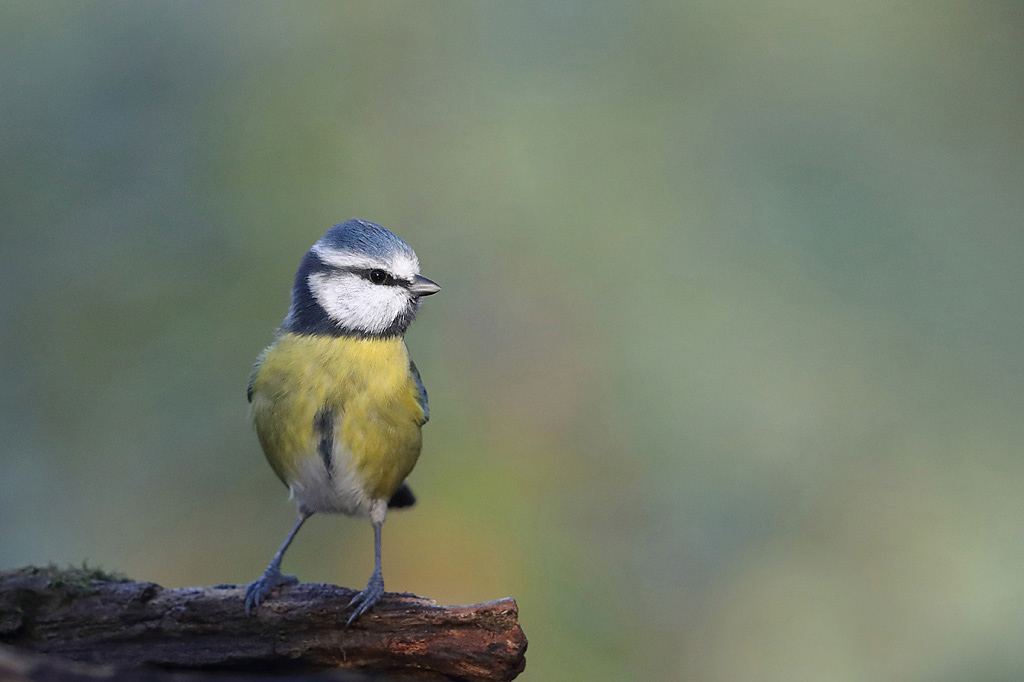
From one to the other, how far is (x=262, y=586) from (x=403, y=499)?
637 mm

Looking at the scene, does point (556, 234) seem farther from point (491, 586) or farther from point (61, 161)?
point (61, 161)

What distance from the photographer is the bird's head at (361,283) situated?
8.58 ft

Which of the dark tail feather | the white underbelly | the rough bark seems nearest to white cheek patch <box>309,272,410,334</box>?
the white underbelly

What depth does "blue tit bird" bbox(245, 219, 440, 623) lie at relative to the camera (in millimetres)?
2609

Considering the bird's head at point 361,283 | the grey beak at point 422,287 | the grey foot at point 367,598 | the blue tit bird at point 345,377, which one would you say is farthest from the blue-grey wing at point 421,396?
the grey foot at point 367,598

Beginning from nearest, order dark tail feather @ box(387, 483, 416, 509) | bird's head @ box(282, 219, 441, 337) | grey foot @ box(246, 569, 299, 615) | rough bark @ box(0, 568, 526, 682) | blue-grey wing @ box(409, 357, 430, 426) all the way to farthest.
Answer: rough bark @ box(0, 568, 526, 682)
grey foot @ box(246, 569, 299, 615)
bird's head @ box(282, 219, 441, 337)
blue-grey wing @ box(409, 357, 430, 426)
dark tail feather @ box(387, 483, 416, 509)

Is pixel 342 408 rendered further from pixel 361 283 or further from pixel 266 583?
pixel 266 583

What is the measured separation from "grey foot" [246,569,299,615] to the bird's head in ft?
2.29

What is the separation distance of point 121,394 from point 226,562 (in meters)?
0.98

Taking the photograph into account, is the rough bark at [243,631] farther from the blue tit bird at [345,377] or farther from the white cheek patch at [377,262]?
the white cheek patch at [377,262]

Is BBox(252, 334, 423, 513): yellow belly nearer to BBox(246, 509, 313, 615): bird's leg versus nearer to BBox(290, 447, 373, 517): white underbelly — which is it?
BBox(290, 447, 373, 517): white underbelly

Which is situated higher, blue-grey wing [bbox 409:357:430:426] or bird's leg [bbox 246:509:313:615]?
blue-grey wing [bbox 409:357:430:426]

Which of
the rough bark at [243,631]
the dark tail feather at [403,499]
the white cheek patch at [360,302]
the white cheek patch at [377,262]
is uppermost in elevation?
the white cheek patch at [377,262]

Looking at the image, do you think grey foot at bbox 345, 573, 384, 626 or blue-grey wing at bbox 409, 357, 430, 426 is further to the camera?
blue-grey wing at bbox 409, 357, 430, 426
